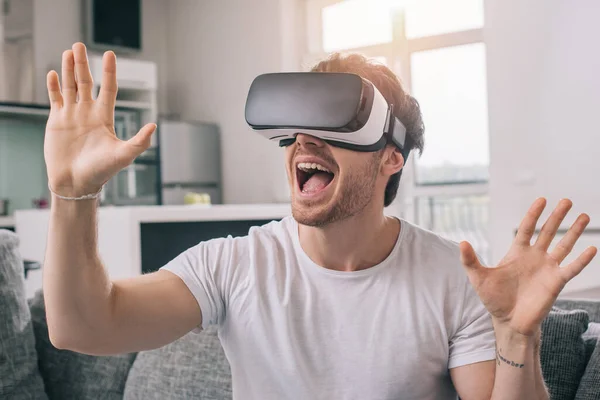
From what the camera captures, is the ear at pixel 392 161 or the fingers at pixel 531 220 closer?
the fingers at pixel 531 220

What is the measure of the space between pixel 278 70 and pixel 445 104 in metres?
1.52

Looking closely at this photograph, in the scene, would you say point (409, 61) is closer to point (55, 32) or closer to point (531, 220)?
point (55, 32)

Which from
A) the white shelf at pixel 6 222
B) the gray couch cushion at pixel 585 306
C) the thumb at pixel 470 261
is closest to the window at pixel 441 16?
the white shelf at pixel 6 222

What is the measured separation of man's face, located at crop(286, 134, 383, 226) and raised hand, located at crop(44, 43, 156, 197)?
334 millimetres

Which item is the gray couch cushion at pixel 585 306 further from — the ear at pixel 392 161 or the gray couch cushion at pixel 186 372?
the gray couch cushion at pixel 186 372

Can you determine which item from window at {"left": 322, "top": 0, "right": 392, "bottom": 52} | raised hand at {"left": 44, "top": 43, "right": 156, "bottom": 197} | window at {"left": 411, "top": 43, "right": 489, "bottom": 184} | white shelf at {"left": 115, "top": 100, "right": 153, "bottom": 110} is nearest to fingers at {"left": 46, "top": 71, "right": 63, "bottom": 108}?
raised hand at {"left": 44, "top": 43, "right": 156, "bottom": 197}

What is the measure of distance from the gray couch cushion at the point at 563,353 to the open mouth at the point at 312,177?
49 cm

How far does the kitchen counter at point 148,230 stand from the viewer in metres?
3.32

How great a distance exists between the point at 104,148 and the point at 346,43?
552 cm

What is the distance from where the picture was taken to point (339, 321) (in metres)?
1.28

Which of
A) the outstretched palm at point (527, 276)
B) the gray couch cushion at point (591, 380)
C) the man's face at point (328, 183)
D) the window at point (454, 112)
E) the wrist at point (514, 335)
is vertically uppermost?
the window at point (454, 112)

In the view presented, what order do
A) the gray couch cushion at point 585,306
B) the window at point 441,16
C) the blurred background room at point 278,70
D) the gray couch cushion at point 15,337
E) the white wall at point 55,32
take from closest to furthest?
the gray couch cushion at point 585,306, the gray couch cushion at point 15,337, the blurred background room at point 278,70, the window at point 441,16, the white wall at point 55,32

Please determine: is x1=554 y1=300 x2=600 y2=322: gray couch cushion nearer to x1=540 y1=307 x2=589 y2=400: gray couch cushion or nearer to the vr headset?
x1=540 y1=307 x2=589 y2=400: gray couch cushion

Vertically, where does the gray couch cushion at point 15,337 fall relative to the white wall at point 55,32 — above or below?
below
